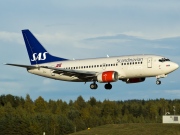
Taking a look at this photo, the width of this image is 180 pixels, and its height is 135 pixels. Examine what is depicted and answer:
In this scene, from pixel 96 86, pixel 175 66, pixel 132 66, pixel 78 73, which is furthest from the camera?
pixel 96 86

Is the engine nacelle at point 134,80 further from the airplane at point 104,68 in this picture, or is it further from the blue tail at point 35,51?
the blue tail at point 35,51

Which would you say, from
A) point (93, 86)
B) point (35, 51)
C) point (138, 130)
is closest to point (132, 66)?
point (93, 86)

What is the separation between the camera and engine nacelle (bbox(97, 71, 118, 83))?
121 m

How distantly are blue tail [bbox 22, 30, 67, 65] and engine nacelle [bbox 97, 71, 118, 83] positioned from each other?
13.9 meters

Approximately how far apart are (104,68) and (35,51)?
65.1ft

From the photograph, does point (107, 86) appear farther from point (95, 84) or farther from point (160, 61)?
point (160, 61)

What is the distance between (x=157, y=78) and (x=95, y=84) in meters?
11.4

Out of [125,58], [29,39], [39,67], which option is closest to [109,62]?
[125,58]

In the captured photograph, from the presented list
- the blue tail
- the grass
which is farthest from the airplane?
the grass

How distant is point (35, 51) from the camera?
140m

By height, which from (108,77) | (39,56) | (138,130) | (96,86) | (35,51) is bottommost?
(138,130)

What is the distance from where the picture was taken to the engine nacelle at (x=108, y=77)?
121 meters

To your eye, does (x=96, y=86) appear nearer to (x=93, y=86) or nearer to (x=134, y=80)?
(x=93, y=86)

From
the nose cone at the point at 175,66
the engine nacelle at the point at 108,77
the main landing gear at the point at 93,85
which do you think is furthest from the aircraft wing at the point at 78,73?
the nose cone at the point at 175,66
